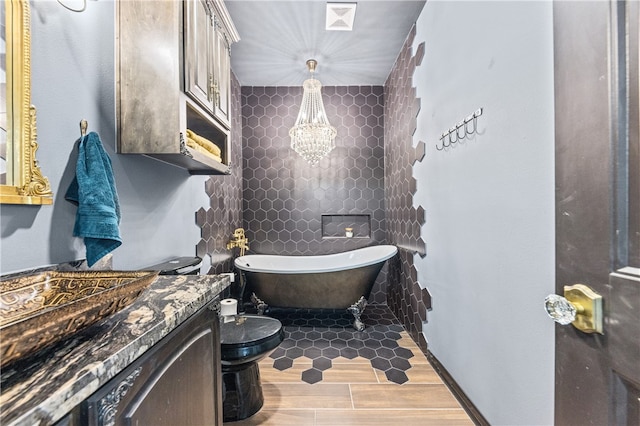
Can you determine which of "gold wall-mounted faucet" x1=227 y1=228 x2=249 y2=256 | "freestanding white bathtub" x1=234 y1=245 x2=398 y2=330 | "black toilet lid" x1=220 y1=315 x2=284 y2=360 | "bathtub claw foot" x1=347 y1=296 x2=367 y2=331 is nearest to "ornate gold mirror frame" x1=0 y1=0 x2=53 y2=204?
"black toilet lid" x1=220 y1=315 x2=284 y2=360

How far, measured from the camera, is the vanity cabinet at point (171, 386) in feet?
1.49

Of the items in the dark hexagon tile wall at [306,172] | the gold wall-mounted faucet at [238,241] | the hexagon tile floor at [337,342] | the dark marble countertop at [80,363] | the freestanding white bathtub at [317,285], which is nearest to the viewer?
the dark marble countertop at [80,363]

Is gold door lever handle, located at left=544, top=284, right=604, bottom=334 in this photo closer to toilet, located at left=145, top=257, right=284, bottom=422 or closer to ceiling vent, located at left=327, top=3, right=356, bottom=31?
toilet, located at left=145, top=257, right=284, bottom=422

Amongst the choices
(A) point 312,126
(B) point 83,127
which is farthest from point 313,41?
(B) point 83,127

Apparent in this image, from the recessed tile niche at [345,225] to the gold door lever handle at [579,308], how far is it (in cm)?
277

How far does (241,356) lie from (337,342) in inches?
43.8

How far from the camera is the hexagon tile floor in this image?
1.90m

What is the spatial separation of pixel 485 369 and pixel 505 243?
63 cm

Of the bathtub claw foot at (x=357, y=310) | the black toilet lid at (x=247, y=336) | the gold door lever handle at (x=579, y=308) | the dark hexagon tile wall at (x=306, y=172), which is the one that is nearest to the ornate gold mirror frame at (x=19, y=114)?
the black toilet lid at (x=247, y=336)

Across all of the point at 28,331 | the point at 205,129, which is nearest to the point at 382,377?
the point at 28,331

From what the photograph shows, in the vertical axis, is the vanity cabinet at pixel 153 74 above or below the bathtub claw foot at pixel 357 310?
above

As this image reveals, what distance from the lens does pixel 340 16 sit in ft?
6.80

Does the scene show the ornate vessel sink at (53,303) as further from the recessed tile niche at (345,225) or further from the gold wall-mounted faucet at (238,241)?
the recessed tile niche at (345,225)

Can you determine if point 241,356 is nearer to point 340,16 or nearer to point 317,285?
point 317,285
